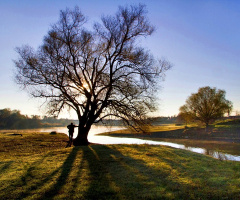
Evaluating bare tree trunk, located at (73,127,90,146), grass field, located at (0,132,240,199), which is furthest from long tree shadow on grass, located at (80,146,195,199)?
bare tree trunk, located at (73,127,90,146)

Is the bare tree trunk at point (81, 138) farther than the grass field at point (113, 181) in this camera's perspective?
Yes

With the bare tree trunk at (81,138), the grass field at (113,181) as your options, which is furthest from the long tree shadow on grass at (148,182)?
the bare tree trunk at (81,138)

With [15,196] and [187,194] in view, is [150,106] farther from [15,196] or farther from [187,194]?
[15,196]

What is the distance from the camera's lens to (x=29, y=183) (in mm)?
5496

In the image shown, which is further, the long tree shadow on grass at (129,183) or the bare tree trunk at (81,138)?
the bare tree trunk at (81,138)

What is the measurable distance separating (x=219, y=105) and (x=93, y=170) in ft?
151

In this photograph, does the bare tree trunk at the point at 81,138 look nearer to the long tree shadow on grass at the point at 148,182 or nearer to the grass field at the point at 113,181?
the grass field at the point at 113,181

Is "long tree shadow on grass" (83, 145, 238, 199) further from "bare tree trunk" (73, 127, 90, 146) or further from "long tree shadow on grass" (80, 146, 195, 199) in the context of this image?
"bare tree trunk" (73, 127, 90, 146)

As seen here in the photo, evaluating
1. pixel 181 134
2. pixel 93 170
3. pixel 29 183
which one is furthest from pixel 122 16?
pixel 181 134

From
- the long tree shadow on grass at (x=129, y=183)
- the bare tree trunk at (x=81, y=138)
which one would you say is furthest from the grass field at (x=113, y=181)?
the bare tree trunk at (x=81, y=138)

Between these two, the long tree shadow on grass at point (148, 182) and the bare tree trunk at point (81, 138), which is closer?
the long tree shadow on grass at point (148, 182)

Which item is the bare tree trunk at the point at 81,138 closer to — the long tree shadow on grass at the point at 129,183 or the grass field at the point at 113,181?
the grass field at the point at 113,181

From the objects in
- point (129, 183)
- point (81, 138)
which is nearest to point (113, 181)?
point (129, 183)

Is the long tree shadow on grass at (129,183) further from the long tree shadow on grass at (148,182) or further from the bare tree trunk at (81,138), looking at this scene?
the bare tree trunk at (81,138)
